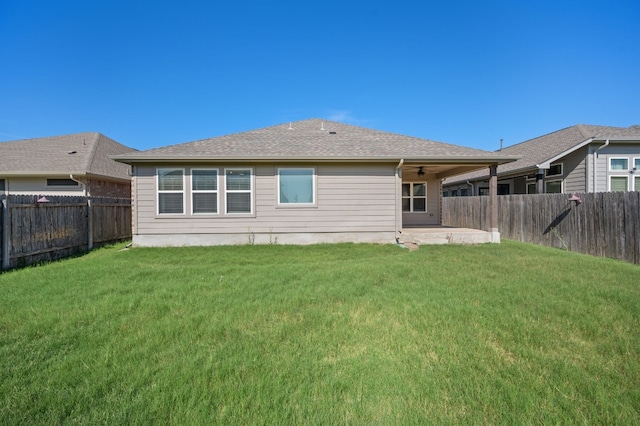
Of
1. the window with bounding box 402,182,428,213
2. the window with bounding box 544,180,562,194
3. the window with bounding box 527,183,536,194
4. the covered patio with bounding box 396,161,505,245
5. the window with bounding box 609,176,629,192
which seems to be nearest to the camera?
the covered patio with bounding box 396,161,505,245

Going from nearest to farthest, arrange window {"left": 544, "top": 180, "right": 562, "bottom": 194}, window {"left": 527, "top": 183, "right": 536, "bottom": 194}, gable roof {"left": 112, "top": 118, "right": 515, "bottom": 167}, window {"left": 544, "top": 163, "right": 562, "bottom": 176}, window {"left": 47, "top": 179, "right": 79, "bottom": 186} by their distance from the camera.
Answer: gable roof {"left": 112, "top": 118, "right": 515, "bottom": 167}
window {"left": 544, "top": 163, "right": 562, "bottom": 176}
window {"left": 544, "top": 180, "right": 562, "bottom": 194}
window {"left": 47, "top": 179, "right": 79, "bottom": 186}
window {"left": 527, "top": 183, "right": 536, "bottom": 194}

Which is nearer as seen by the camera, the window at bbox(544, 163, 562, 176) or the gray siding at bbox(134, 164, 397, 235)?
the gray siding at bbox(134, 164, 397, 235)

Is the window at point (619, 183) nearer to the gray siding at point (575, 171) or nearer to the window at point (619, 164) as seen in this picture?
the window at point (619, 164)

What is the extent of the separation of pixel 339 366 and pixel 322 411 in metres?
0.62

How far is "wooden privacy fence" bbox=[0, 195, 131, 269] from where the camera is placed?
7.46 metres

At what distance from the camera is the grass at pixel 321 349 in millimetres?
2305

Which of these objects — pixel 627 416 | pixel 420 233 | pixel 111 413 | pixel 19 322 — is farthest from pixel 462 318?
pixel 420 233

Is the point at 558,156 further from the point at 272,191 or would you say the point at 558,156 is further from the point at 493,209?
the point at 272,191

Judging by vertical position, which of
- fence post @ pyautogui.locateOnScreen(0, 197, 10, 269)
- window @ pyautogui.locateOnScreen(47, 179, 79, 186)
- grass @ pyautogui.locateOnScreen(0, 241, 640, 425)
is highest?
window @ pyautogui.locateOnScreen(47, 179, 79, 186)

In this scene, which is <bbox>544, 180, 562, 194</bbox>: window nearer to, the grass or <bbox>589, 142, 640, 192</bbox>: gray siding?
<bbox>589, 142, 640, 192</bbox>: gray siding

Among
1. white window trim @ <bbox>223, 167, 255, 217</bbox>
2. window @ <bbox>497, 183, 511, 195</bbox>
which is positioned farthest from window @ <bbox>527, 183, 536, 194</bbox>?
white window trim @ <bbox>223, 167, 255, 217</bbox>

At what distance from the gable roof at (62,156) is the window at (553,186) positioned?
19656mm

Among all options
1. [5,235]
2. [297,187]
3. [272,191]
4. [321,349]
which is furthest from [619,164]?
[5,235]

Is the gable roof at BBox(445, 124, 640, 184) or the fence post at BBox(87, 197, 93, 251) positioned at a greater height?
the gable roof at BBox(445, 124, 640, 184)
